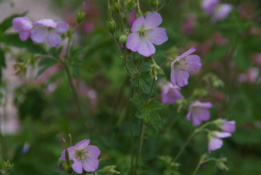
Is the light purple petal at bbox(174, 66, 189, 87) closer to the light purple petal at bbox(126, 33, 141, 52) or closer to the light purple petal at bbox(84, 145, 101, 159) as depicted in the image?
the light purple petal at bbox(126, 33, 141, 52)

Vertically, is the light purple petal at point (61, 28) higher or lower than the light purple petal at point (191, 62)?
higher

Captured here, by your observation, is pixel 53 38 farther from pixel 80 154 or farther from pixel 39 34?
pixel 80 154

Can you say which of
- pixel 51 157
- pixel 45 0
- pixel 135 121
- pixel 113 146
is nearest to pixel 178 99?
Answer: pixel 135 121

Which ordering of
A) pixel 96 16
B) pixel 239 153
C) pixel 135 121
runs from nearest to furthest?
pixel 135 121 → pixel 239 153 → pixel 96 16

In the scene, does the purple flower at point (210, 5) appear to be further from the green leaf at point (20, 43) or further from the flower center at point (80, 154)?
the flower center at point (80, 154)

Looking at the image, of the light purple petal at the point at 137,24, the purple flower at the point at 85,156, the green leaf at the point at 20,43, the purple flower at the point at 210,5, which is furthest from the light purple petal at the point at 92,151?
the purple flower at the point at 210,5

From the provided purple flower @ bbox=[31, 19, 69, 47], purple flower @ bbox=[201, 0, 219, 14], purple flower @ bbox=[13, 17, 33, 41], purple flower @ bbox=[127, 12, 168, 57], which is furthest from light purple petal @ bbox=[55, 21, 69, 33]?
purple flower @ bbox=[201, 0, 219, 14]

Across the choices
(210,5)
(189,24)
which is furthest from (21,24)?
(189,24)

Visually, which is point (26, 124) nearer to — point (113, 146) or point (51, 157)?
point (51, 157)
